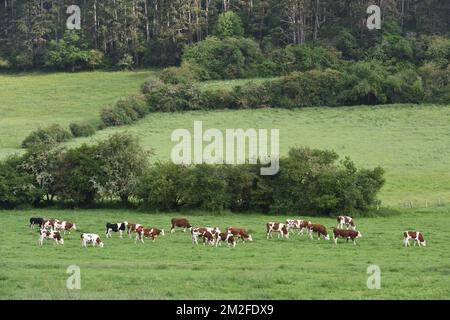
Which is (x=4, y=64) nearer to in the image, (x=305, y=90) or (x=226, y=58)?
(x=226, y=58)

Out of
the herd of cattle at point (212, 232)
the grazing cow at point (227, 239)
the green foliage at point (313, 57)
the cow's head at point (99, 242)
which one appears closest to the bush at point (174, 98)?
the green foliage at point (313, 57)

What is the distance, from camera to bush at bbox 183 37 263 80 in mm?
97625

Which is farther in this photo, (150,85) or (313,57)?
(313,57)

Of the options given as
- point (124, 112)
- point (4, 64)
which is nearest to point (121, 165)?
point (124, 112)

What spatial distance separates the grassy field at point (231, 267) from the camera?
24422mm

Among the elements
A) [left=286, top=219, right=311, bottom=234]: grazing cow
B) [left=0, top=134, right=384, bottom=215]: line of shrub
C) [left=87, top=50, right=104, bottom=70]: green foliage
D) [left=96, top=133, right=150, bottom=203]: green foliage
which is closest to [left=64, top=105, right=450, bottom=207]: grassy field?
[left=0, top=134, right=384, bottom=215]: line of shrub

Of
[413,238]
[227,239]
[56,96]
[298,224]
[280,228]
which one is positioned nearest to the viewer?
[227,239]

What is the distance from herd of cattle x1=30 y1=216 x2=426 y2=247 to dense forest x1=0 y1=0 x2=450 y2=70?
64988mm

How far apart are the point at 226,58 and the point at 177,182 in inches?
1960

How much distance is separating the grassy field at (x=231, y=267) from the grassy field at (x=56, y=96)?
45.0 m

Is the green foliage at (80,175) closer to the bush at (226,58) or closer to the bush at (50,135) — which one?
the bush at (50,135)

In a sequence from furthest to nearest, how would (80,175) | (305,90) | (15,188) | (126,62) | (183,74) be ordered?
(126,62) → (183,74) → (305,90) → (80,175) → (15,188)

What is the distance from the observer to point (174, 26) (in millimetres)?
109312

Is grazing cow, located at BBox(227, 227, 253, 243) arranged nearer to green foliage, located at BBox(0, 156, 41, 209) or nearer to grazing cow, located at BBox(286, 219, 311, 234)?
grazing cow, located at BBox(286, 219, 311, 234)
